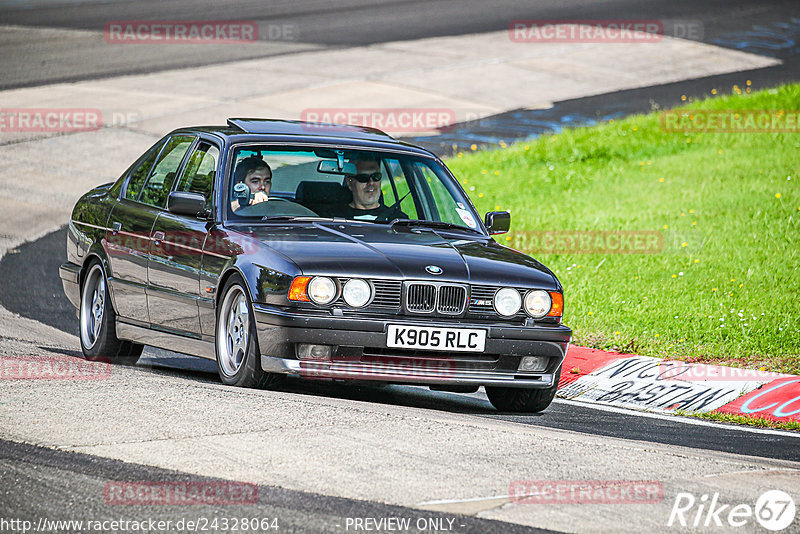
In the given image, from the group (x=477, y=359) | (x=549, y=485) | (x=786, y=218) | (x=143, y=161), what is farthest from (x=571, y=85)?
(x=549, y=485)

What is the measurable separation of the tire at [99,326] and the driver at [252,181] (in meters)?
1.50

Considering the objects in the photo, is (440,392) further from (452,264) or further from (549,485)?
(549,485)

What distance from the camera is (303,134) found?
8586mm

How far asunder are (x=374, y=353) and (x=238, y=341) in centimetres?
88

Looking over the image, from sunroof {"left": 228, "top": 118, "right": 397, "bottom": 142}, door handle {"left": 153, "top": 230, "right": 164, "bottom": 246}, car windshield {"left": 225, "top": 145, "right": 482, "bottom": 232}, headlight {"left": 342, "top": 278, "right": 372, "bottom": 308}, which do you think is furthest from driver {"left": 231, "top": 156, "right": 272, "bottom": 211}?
headlight {"left": 342, "top": 278, "right": 372, "bottom": 308}

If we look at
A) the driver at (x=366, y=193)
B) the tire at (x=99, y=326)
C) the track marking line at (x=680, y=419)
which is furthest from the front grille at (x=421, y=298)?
the tire at (x=99, y=326)

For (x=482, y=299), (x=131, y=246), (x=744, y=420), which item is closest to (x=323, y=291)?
(x=482, y=299)

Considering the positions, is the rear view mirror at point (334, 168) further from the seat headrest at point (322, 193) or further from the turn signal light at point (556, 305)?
the turn signal light at point (556, 305)

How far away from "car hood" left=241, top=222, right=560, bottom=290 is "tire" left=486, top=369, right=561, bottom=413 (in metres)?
Answer: 0.70

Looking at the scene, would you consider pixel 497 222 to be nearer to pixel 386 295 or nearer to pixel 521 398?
pixel 521 398

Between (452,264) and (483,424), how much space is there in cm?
113

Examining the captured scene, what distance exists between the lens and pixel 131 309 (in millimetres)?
8828

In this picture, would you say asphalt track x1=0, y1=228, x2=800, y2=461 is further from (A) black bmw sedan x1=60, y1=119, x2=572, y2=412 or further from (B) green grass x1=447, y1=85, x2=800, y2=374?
(B) green grass x1=447, y1=85, x2=800, y2=374

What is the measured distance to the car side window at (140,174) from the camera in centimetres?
927
